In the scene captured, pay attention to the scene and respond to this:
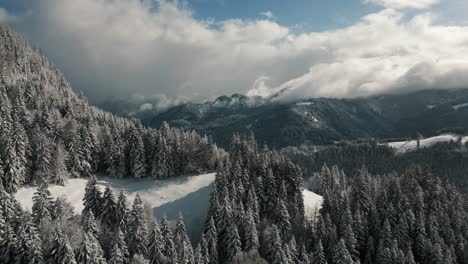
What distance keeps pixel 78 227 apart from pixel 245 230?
36.9 metres

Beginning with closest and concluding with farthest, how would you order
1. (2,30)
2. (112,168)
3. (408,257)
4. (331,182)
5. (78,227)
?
(78,227) → (408,257) → (112,168) → (331,182) → (2,30)

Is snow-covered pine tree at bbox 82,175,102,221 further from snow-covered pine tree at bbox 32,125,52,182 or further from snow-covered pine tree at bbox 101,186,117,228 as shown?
snow-covered pine tree at bbox 32,125,52,182

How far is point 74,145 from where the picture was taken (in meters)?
115

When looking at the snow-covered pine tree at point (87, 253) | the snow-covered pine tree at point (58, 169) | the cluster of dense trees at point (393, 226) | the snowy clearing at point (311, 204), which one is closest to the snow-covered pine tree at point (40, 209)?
the snow-covered pine tree at point (87, 253)

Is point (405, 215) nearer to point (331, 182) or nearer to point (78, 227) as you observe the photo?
point (331, 182)

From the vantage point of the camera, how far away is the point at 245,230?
8725cm

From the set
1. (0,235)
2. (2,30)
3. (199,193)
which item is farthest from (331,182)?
(2,30)

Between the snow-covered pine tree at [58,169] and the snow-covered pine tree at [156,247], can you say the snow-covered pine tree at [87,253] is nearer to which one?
the snow-covered pine tree at [156,247]

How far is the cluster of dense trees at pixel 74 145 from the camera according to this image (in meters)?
101

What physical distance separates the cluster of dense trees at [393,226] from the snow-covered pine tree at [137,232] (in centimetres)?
3774

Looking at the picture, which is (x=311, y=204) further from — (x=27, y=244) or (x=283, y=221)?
(x=27, y=244)

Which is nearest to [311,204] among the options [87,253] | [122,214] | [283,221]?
[283,221]

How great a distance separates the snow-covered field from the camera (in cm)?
10025

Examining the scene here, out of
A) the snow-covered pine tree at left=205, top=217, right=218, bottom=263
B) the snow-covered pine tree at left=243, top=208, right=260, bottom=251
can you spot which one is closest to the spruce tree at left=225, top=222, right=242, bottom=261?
the snow-covered pine tree at left=243, top=208, right=260, bottom=251
